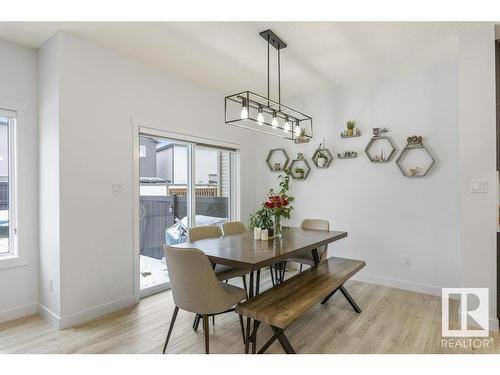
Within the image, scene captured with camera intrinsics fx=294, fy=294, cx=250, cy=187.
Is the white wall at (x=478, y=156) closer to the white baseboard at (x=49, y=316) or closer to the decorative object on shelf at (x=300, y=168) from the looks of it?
the decorative object on shelf at (x=300, y=168)

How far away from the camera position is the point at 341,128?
4152mm

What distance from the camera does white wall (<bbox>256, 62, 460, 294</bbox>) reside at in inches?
133

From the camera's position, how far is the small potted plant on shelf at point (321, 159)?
4210 millimetres

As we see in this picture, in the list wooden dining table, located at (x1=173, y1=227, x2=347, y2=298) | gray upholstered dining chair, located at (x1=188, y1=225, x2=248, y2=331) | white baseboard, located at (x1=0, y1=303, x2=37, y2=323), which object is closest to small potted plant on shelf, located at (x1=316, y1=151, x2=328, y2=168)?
wooden dining table, located at (x1=173, y1=227, x2=347, y2=298)

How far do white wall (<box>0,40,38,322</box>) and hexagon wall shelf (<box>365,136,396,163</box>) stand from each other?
3842 millimetres

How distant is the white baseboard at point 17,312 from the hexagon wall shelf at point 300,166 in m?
3.55

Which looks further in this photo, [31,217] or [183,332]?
[31,217]

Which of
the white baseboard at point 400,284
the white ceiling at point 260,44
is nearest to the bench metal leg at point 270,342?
the white baseboard at point 400,284
